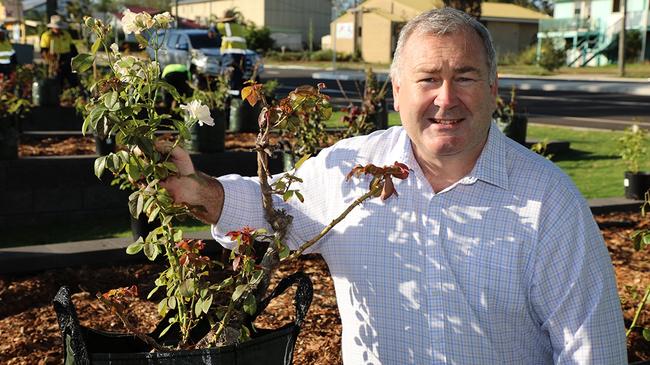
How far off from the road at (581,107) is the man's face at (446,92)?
11301 mm

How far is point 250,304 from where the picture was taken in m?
2.27

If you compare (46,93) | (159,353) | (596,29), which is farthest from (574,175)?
(596,29)

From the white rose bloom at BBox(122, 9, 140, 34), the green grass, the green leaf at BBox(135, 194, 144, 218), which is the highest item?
the white rose bloom at BBox(122, 9, 140, 34)

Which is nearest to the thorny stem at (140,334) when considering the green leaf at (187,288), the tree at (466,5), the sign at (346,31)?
the green leaf at (187,288)

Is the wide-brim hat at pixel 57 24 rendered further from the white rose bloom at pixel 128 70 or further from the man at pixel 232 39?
the white rose bloom at pixel 128 70

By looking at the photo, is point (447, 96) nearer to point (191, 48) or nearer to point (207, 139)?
point (207, 139)

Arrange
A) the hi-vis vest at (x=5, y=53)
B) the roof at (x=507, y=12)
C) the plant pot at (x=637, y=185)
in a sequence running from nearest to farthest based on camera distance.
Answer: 1. the plant pot at (x=637, y=185)
2. the hi-vis vest at (x=5, y=53)
3. the roof at (x=507, y=12)

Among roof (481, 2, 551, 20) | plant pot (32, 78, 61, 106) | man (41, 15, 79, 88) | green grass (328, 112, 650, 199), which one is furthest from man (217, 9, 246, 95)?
roof (481, 2, 551, 20)

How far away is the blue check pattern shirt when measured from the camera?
229 cm

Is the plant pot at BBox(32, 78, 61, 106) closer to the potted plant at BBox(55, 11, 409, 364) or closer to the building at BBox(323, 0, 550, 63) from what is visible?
the potted plant at BBox(55, 11, 409, 364)

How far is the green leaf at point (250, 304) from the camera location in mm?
2260

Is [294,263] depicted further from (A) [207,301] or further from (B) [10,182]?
(B) [10,182]

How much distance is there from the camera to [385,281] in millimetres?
2496

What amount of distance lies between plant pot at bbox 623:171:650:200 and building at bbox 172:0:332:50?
76.9 metres
